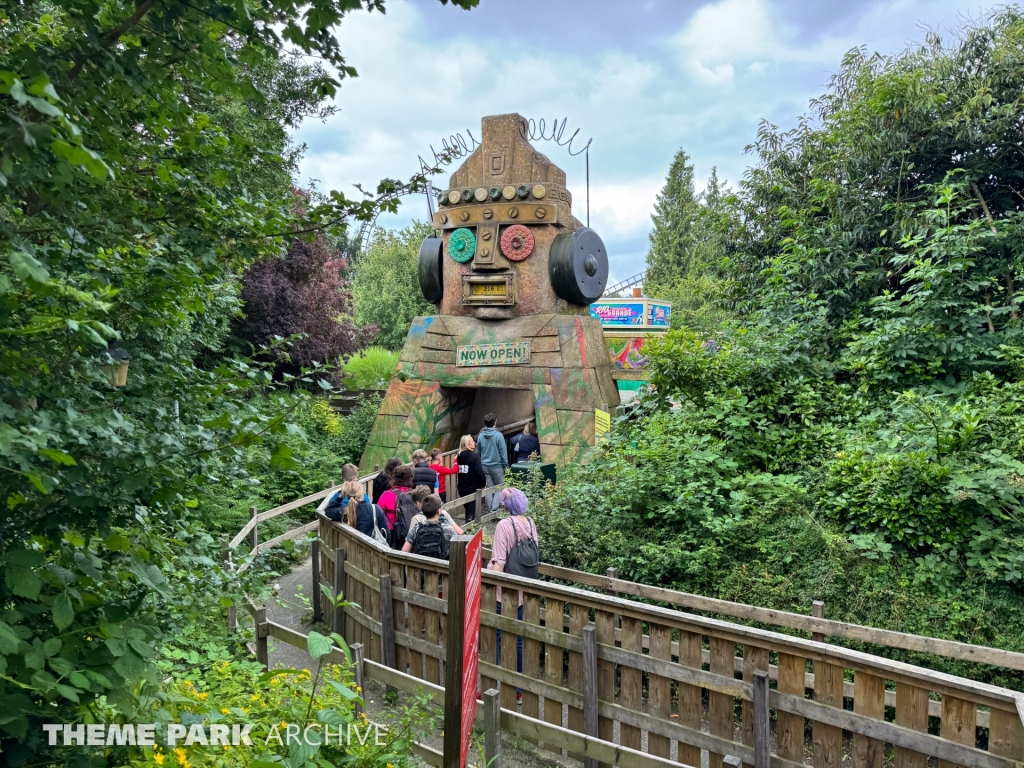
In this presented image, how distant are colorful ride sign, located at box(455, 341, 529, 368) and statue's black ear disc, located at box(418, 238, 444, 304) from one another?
129 cm

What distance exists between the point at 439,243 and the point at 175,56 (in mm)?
9595

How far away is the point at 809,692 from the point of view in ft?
11.0

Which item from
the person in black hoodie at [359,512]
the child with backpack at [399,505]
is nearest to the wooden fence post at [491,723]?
the person in black hoodie at [359,512]

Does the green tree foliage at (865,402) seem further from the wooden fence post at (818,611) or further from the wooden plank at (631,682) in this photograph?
the wooden plank at (631,682)

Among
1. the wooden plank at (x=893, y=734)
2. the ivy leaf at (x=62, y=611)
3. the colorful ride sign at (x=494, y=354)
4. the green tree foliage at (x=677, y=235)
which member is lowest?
the wooden plank at (x=893, y=734)

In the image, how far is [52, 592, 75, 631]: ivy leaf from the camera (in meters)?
1.62

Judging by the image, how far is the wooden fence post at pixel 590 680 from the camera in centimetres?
367

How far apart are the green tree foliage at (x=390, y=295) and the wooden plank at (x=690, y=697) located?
22.7 m

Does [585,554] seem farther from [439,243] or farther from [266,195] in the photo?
[439,243]

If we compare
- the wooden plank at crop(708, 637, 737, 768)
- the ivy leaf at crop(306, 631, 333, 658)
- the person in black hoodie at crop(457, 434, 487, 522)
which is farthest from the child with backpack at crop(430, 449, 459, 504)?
the ivy leaf at crop(306, 631, 333, 658)

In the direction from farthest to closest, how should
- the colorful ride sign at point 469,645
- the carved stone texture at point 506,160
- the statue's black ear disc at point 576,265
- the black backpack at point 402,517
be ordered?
the carved stone texture at point 506,160 < the statue's black ear disc at point 576,265 < the black backpack at point 402,517 < the colorful ride sign at point 469,645

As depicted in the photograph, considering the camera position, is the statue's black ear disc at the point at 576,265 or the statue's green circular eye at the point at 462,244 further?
the statue's green circular eye at the point at 462,244

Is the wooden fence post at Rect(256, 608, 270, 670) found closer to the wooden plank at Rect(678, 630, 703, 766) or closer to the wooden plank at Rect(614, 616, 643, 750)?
the wooden plank at Rect(614, 616, 643, 750)

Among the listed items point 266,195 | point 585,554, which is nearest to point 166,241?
point 266,195
